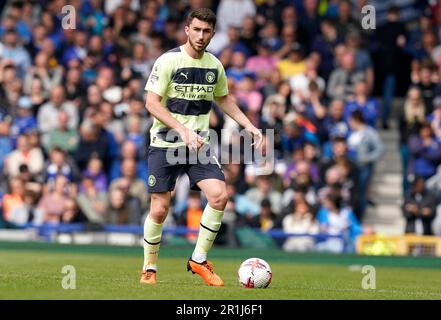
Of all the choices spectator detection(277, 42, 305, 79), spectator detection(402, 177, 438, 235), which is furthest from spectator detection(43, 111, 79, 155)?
spectator detection(402, 177, 438, 235)

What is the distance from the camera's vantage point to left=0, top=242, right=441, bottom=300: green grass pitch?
11047 mm

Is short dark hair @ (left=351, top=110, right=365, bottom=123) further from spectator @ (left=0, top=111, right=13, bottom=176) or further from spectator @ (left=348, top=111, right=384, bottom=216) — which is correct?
spectator @ (left=0, top=111, right=13, bottom=176)

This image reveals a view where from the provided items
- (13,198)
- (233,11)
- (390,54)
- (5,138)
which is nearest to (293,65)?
(390,54)

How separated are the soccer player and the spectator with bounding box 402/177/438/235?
8.33m

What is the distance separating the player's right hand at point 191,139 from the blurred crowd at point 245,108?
27.5 feet

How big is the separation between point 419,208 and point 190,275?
698cm

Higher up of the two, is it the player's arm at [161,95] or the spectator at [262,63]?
the spectator at [262,63]

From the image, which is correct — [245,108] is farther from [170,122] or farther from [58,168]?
[170,122]

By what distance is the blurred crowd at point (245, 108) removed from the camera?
20.9 meters

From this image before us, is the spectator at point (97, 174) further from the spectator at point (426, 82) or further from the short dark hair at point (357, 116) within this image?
the spectator at point (426, 82)

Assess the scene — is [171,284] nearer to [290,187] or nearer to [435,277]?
[435,277]

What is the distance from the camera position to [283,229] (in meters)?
20.2

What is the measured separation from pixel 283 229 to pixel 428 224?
244cm

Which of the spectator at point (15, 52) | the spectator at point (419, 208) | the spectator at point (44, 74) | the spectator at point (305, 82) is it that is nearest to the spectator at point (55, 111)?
the spectator at point (44, 74)
